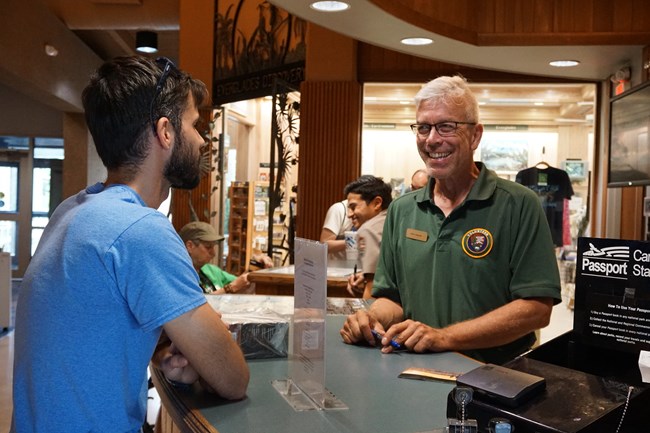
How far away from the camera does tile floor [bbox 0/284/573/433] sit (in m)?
5.09

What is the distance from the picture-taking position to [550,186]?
7.14 metres

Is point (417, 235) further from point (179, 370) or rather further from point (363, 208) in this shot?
point (363, 208)

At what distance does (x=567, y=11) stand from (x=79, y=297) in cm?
452

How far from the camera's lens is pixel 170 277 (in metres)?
1.28

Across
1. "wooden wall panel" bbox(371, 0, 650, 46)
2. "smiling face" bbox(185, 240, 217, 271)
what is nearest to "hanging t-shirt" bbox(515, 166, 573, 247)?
"wooden wall panel" bbox(371, 0, 650, 46)

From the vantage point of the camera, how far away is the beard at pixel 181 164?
5.04ft

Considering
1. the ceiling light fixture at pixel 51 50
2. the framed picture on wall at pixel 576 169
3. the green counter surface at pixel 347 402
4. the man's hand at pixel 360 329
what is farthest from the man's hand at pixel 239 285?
the ceiling light fixture at pixel 51 50

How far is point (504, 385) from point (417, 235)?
114cm

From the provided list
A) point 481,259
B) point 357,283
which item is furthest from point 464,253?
point 357,283

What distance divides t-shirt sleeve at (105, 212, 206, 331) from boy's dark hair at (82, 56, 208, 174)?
261mm

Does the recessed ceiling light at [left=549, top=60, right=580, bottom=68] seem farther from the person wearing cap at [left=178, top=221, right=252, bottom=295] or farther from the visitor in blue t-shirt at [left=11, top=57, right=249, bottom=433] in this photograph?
the visitor in blue t-shirt at [left=11, top=57, right=249, bottom=433]

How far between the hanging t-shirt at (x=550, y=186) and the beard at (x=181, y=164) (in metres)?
5.96

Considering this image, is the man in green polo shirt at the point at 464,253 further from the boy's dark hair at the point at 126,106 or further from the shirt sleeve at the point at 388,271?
the boy's dark hair at the point at 126,106

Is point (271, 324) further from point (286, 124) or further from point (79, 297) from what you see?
point (286, 124)
